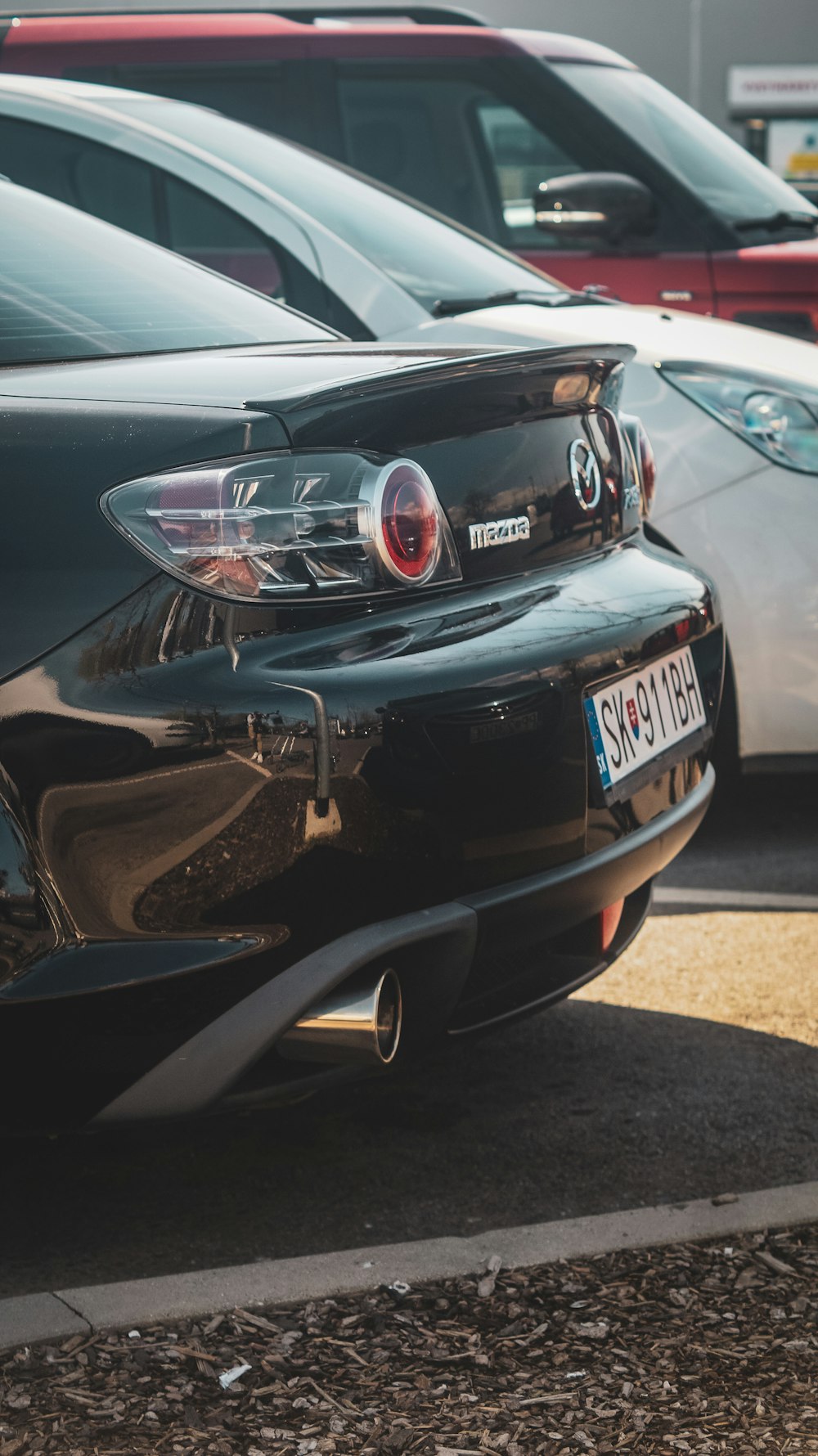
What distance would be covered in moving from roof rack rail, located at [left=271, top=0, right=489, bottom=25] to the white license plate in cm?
520

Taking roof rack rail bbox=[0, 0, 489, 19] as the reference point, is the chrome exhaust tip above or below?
below

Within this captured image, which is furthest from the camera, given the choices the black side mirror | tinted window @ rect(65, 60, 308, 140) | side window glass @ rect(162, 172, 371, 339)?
tinted window @ rect(65, 60, 308, 140)

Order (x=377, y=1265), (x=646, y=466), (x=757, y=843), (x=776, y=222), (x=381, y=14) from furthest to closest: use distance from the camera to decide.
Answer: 1. (x=381, y=14)
2. (x=776, y=222)
3. (x=757, y=843)
4. (x=646, y=466)
5. (x=377, y=1265)

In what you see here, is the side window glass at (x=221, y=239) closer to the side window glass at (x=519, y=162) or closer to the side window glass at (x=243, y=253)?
the side window glass at (x=243, y=253)

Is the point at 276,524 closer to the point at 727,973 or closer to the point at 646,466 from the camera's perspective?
the point at 646,466

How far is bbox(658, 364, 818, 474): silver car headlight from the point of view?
4.13 metres

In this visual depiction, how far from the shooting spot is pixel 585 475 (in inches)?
105

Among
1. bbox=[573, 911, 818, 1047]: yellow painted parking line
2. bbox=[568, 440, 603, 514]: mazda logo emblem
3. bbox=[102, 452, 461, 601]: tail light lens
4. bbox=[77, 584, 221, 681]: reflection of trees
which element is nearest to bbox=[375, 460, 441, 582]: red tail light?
bbox=[102, 452, 461, 601]: tail light lens

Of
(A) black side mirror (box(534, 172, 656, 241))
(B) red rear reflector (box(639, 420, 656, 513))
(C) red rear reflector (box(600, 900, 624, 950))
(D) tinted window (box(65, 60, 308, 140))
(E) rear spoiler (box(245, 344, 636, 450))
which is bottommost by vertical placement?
(C) red rear reflector (box(600, 900, 624, 950))

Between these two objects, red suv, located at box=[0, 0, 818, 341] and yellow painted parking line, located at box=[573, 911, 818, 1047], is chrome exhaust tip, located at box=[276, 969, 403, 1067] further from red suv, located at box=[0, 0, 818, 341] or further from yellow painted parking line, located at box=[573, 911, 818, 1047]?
red suv, located at box=[0, 0, 818, 341]

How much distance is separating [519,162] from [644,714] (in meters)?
4.72

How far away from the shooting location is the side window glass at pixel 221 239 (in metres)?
4.45

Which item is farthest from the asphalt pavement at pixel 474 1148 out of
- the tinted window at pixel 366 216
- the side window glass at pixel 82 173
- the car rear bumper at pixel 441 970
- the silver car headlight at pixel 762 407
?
the side window glass at pixel 82 173

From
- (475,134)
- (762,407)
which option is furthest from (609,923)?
(475,134)
